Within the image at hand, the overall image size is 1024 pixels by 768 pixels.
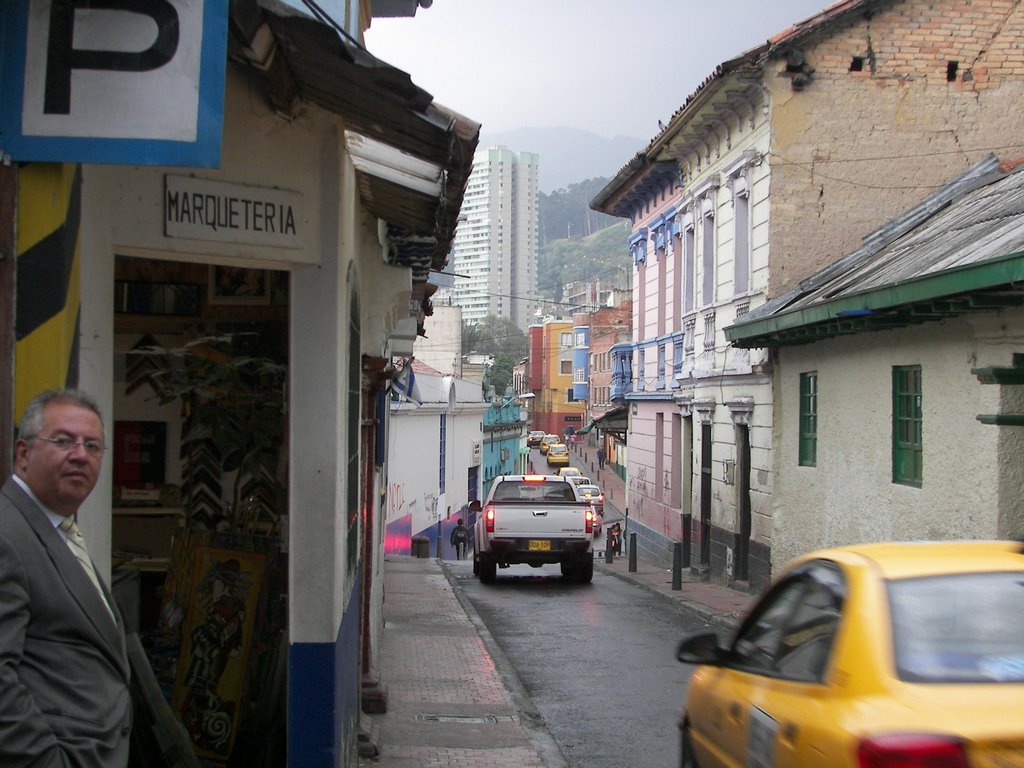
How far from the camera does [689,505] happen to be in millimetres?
24203

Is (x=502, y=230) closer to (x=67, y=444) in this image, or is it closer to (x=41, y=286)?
(x=41, y=286)

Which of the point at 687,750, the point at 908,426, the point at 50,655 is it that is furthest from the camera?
the point at 908,426

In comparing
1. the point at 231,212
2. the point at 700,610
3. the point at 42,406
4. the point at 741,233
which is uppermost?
the point at 741,233

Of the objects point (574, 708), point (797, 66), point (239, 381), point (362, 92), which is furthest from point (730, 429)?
point (362, 92)

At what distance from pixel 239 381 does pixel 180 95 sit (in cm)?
316

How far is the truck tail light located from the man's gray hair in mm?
2417

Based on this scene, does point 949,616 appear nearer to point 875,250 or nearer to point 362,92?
point 362,92

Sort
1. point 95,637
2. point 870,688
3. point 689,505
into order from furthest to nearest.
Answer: point 689,505, point 870,688, point 95,637

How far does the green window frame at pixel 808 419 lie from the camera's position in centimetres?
1659

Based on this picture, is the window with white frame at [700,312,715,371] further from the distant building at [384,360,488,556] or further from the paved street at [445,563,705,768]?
the distant building at [384,360,488,556]

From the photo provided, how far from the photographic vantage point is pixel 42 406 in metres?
3.28

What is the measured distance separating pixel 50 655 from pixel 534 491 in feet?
58.0

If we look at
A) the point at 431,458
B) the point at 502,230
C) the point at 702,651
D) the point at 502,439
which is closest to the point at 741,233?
the point at 702,651

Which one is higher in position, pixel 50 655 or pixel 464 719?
pixel 50 655
